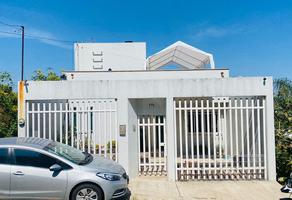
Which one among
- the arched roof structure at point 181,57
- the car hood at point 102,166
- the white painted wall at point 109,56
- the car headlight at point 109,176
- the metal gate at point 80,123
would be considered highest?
the white painted wall at point 109,56

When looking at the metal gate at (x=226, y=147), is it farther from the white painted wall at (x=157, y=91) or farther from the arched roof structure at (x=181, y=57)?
the arched roof structure at (x=181, y=57)

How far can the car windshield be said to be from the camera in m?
7.60

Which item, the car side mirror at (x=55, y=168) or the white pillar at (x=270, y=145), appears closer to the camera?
the car side mirror at (x=55, y=168)

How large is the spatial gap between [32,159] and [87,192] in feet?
4.41

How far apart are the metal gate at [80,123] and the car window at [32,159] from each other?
3108 millimetres

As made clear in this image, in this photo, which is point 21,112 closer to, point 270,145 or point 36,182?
point 36,182

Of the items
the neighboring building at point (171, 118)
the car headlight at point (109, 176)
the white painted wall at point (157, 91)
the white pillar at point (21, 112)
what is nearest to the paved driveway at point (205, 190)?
the neighboring building at point (171, 118)

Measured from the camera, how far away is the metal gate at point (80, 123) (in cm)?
1054

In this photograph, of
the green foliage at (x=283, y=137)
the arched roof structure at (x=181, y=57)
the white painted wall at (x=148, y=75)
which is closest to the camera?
the green foliage at (x=283, y=137)

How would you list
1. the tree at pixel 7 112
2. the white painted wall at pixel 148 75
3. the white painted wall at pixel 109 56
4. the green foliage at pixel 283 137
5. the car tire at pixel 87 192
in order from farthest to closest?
the white painted wall at pixel 109 56, the white painted wall at pixel 148 75, the tree at pixel 7 112, the green foliage at pixel 283 137, the car tire at pixel 87 192

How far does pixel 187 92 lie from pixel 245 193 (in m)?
3.31

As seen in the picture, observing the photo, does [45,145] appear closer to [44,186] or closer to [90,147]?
[44,186]

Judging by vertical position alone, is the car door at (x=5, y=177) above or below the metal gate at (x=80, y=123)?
below

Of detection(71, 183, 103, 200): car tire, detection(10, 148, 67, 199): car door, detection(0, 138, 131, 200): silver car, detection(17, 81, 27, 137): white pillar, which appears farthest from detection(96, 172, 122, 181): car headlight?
detection(17, 81, 27, 137): white pillar
